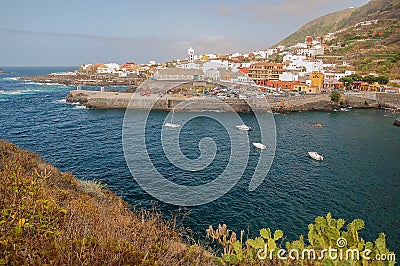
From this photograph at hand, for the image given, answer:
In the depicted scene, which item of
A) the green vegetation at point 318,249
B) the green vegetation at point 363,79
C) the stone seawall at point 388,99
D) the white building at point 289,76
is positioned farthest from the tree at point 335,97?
the green vegetation at point 318,249

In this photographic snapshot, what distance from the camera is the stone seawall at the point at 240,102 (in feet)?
100

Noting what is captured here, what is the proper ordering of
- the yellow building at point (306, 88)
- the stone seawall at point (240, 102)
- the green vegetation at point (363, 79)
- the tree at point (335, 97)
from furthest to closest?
the green vegetation at point (363, 79), the yellow building at point (306, 88), the tree at point (335, 97), the stone seawall at point (240, 102)

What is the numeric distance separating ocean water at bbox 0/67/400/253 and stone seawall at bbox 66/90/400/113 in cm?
418

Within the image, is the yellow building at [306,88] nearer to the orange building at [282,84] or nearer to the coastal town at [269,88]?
the coastal town at [269,88]

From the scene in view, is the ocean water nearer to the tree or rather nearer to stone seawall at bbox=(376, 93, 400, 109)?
the tree

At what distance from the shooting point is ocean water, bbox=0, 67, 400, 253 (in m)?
9.59

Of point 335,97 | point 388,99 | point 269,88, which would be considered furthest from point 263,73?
point 388,99

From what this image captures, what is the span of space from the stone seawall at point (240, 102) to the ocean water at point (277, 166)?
4.18 metres

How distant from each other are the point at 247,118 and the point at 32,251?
84.5ft

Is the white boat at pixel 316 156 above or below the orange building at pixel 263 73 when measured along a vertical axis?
below

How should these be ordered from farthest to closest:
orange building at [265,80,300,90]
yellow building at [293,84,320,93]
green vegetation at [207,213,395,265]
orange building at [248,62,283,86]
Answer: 1. orange building at [248,62,283,86]
2. orange building at [265,80,300,90]
3. yellow building at [293,84,320,93]
4. green vegetation at [207,213,395,265]

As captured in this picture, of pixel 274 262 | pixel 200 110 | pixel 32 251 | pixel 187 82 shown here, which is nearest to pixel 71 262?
pixel 32 251

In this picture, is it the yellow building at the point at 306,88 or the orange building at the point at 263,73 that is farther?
the orange building at the point at 263,73

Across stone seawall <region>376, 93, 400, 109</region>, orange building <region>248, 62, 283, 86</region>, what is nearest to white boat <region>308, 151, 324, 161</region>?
stone seawall <region>376, 93, 400, 109</region>
